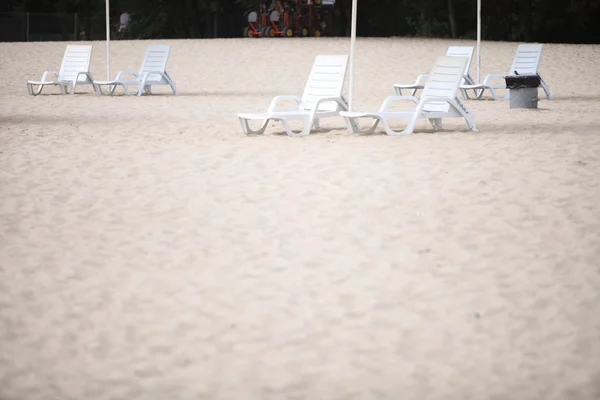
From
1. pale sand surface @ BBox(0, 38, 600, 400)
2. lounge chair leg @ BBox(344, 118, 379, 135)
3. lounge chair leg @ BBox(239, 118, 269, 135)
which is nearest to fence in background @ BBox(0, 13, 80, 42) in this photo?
pale sand surface @ BBox(0, 38, 600, 400)

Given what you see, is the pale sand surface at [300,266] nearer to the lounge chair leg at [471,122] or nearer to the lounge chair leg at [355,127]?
the lounge chair leg at [471,122]

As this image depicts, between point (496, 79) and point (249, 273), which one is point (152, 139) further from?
point (496, 79)

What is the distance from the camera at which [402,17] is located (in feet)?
147

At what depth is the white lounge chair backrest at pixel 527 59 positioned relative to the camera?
740 inches

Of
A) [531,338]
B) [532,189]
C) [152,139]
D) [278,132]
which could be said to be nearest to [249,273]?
[531,338]

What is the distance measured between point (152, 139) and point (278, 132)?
5.11 feet

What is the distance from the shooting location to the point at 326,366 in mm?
4383

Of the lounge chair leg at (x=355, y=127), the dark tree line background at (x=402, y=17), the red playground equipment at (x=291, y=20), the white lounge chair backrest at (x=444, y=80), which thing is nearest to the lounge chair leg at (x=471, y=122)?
the white lounge chair backrest at (x=444, y=80)

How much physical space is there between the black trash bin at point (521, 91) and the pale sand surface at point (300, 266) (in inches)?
167

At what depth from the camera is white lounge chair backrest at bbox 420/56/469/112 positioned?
12.0 m

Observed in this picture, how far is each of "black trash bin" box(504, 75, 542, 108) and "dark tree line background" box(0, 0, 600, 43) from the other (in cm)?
2079

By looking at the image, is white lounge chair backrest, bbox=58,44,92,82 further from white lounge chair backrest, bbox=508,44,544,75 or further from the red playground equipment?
the red playground equipment

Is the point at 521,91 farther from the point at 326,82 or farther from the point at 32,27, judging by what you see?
the point at 32,27

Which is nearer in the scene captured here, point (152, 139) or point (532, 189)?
point (532, 189)
